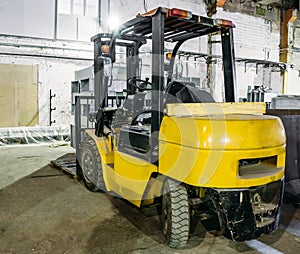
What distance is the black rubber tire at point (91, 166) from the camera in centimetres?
417

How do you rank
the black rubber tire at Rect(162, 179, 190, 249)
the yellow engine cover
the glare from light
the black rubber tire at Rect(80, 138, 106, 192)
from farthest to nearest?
1. the glare from light
2. the black rubber tire at Rect(80, 138, 106, 192)
3. the black rubber tire at Rect(162, 179, 190, 249)
4. the yellow engine cover

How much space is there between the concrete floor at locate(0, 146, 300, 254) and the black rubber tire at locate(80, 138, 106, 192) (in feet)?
0.45

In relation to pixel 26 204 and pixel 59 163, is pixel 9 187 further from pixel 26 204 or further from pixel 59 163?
pixel 59 163

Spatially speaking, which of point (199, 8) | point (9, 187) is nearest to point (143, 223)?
point (9, 187)

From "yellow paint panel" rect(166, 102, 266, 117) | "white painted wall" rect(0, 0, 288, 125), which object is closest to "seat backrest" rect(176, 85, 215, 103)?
"yellow paint panel" rect(166, 102, 266, 117)

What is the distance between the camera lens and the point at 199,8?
1205 cm

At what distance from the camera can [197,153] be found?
2.39 meters

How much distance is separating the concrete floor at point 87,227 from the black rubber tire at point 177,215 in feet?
0.41

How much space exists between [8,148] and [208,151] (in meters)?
7.27

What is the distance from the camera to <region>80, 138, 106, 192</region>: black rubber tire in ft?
13.7

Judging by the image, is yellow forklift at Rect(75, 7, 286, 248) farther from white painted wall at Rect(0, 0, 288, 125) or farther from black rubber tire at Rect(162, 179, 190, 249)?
white painted wall at Rect(0, 0, 288, 125)

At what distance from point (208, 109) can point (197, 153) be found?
0.51 metres

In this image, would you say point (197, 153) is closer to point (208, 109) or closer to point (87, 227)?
point (208, 109)

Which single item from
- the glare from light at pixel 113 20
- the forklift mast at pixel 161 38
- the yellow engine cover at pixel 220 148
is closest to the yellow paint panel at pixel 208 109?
the yellow engine cover at pixel 220 148
